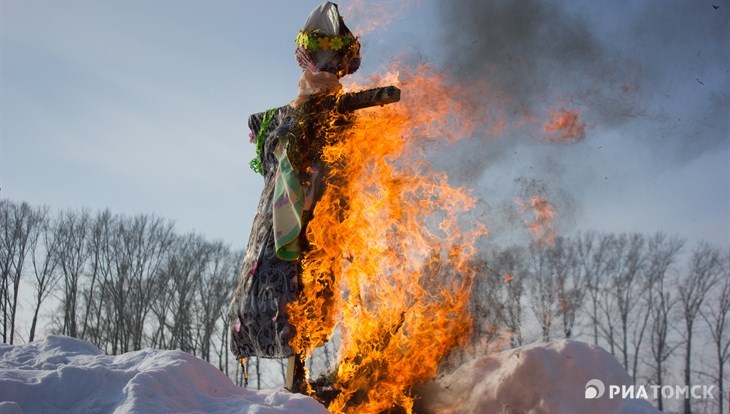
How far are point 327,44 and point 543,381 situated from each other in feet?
11.2

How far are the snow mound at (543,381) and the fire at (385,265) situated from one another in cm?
45

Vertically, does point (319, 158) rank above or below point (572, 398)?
above

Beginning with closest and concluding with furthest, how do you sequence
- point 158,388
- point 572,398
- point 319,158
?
point 158,388, point 572,398, point 319,158

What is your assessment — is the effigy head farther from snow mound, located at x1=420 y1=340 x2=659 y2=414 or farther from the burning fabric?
snow mound, located at x1=420 y1=340 x2=659 y2=414

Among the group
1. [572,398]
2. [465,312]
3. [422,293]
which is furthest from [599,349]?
[422,293]

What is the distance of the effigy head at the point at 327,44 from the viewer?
5.53m

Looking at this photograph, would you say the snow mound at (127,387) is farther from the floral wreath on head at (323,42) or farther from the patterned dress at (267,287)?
the floral wreath on head at (323,42)

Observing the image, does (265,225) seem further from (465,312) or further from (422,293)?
(465,312)

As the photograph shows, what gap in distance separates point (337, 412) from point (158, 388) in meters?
1.75

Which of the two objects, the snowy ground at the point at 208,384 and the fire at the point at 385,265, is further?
the fire at the point at 385,265

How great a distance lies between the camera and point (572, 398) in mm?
4660

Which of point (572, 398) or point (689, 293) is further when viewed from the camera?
point (689, 293)

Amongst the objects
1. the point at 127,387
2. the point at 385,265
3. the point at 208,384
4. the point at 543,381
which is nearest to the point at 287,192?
the point at 385,265

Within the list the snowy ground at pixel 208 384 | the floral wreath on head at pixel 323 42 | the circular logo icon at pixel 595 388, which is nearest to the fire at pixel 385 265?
the snowy ground at pixel 208 384
